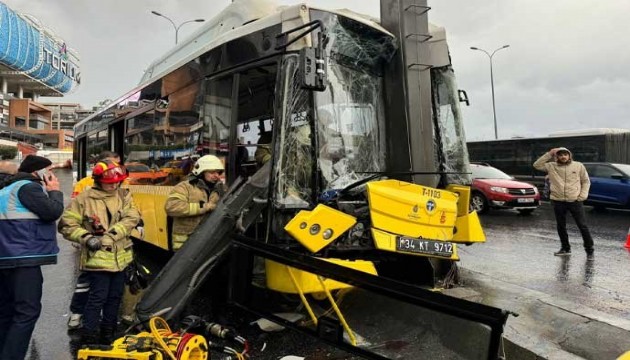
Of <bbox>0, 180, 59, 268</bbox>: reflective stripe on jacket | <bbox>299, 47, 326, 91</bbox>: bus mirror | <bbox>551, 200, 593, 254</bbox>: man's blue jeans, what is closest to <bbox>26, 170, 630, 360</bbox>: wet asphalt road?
<bbox>551, 200, 593, 254</bbox>: man's blue jeans

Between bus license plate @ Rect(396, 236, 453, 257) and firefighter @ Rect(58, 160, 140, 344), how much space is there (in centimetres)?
241

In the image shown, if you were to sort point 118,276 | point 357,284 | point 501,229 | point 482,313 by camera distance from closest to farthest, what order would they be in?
point 482,313
point 357,284
point 118,276
point 501,229

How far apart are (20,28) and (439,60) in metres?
83.6

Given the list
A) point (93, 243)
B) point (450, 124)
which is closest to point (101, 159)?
point (93, 243)

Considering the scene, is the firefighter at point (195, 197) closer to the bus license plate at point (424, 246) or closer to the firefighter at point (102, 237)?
the firefighter at point (102, 237)

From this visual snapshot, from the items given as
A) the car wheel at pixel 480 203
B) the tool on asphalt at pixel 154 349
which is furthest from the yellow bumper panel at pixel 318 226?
the car wheel at pixel 480 203

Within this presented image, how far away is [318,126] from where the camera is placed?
15.0 ft

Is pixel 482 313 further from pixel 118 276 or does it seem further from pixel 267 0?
pixel 267 0

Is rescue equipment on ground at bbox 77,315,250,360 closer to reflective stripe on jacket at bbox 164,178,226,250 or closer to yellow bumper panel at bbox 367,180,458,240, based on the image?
reflective stripe on jacket at bbox 164,178,226,250

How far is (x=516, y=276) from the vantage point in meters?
6.80

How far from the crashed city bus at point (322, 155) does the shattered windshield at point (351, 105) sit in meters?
0.01

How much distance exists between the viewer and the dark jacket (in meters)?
3.46

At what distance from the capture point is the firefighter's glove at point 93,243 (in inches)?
155

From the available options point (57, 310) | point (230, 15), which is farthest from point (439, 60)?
point (57, 310)
